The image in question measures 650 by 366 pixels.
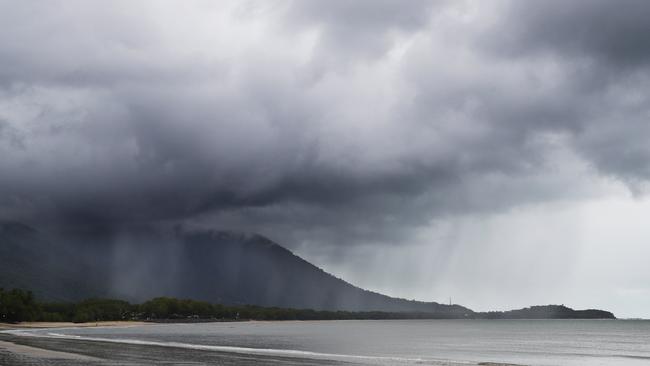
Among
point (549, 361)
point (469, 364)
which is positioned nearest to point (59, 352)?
point (469, 364)

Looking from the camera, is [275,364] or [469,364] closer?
[275,364]

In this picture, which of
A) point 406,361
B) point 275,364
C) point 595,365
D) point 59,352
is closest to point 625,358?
point 595,365

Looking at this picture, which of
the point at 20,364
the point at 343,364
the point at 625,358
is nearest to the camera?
the point at 20,364

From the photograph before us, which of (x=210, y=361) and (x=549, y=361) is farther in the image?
(x=549, y=361)

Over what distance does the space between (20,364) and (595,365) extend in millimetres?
71412

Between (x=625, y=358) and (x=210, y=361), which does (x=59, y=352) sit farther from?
(x=625, y=358)

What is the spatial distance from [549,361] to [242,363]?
47.5m

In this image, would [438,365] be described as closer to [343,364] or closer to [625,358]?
[343,364]

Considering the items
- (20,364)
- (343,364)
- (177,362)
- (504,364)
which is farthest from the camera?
(504,364)

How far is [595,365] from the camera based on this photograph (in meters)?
89.8

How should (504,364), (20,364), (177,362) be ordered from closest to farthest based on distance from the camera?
(20,364), (177,362), (504,364)

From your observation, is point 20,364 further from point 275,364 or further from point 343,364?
point 343,364

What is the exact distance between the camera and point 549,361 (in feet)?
308

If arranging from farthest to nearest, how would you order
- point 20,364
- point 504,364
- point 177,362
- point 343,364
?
point 504,364 < point 343,364 < point 177,362 < point 20,364
